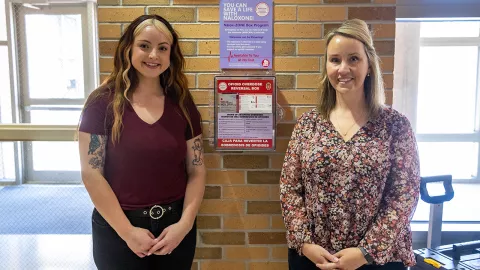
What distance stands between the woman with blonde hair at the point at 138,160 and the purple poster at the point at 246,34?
36 cm

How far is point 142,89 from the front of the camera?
68.5 inches

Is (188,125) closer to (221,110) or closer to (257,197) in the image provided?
(221,110)

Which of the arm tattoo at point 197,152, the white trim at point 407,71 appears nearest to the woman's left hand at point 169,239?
the arm tattoo at point 197,152

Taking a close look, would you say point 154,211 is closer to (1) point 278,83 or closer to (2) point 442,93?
(1) point 278,83

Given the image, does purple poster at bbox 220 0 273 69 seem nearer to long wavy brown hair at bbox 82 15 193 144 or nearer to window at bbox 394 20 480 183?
long wavy brown hair at bbox 82 15 193 144

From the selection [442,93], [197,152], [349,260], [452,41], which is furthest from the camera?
[442,93]

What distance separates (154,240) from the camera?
64.4 inches

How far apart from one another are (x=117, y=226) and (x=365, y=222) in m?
0.99

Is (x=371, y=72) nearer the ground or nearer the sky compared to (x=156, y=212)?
nearer the sky

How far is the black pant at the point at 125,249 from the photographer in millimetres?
1655

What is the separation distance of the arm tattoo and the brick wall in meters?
0.27

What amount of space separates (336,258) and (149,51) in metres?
1.12

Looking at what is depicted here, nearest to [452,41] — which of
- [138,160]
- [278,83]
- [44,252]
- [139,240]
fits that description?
[278,83]

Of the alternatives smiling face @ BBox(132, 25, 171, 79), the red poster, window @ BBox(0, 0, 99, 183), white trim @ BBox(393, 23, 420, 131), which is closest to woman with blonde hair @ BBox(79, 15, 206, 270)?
smiling face @ BBox(132, 25, 171, 79)
